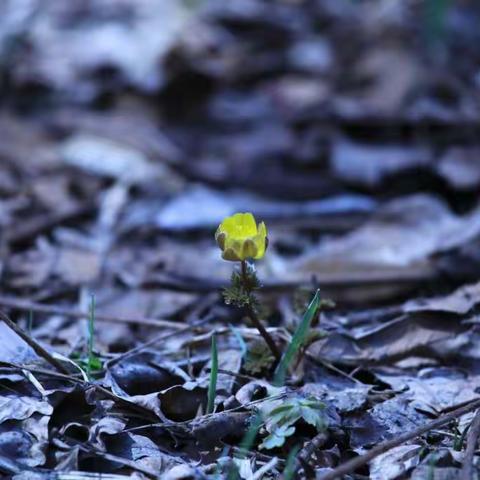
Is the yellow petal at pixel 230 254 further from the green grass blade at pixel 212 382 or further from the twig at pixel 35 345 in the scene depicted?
the twig at pixel 35 345

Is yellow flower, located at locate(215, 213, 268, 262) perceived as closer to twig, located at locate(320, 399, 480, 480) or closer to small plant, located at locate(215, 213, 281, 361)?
small plant, located at locate(215, 213, 281, 361)

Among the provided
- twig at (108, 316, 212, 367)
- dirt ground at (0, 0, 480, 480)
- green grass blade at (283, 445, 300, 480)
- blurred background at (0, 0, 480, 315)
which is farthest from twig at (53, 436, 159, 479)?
blurred background at (0, 0, 480, 315)

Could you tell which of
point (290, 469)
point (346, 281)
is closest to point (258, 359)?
point (290, 469)

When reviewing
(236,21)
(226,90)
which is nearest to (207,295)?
(226,90)

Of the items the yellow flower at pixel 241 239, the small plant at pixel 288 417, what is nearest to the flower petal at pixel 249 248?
the yellow flower at pixel 241 239

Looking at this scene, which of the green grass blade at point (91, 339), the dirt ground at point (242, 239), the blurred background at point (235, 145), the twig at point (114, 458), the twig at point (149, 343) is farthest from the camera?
the blurred background at point (235, 145)

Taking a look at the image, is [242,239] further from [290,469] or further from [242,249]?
[290,469]
